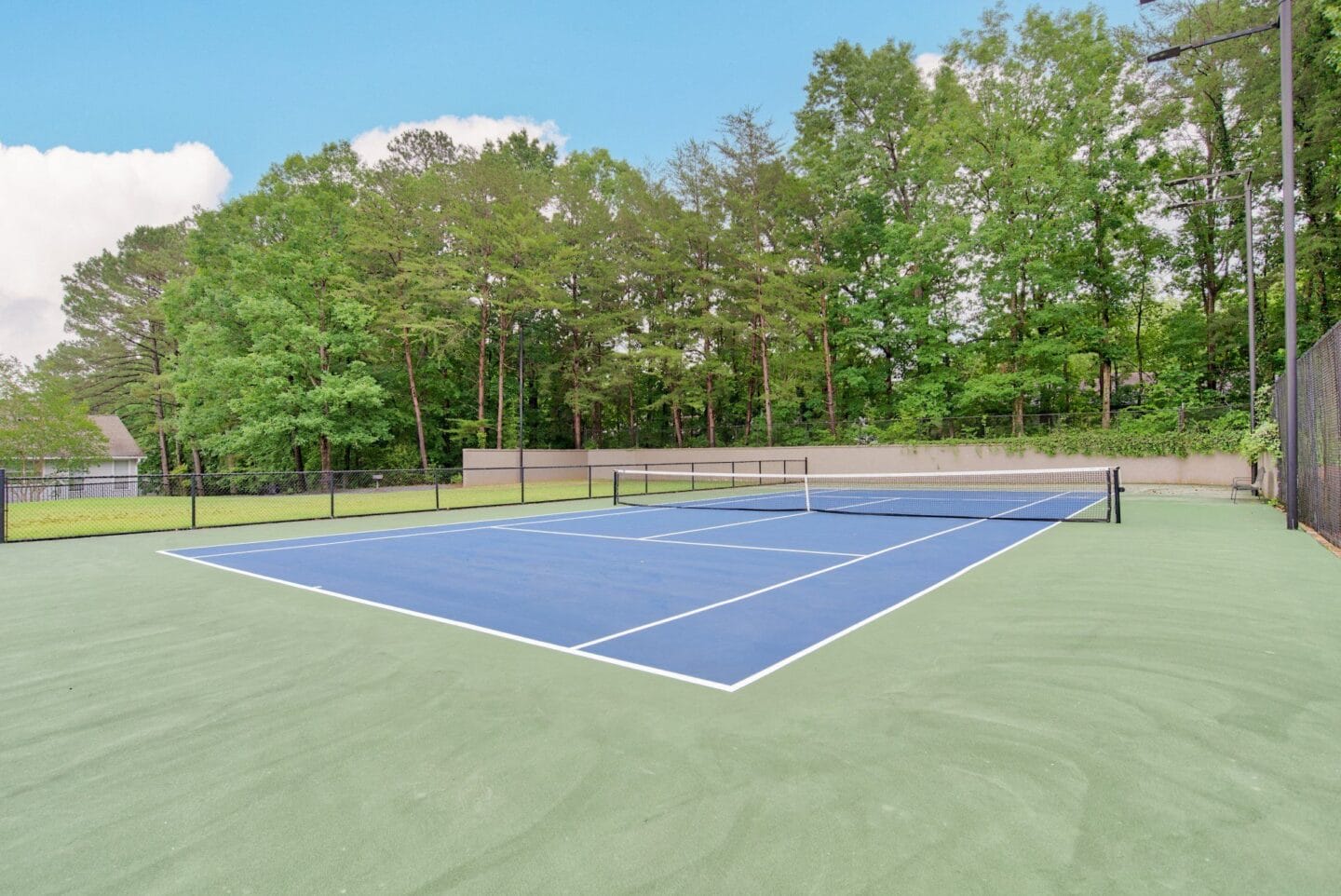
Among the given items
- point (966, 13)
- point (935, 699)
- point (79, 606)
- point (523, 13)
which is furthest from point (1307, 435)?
point (966, 13)

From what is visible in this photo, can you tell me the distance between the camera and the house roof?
46.4 metres

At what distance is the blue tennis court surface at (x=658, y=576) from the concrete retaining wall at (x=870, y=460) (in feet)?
31.8

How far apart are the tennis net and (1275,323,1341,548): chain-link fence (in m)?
2.63

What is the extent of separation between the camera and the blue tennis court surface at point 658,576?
4.59 meters

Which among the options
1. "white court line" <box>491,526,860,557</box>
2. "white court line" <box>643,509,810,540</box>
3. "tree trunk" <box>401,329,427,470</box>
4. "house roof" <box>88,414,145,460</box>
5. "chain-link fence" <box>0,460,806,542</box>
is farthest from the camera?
"house roof" <box>88,414,145,460</box>

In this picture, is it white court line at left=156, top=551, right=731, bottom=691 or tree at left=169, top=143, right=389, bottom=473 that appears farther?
tree at left=169, top=143, right=389, bottom=473

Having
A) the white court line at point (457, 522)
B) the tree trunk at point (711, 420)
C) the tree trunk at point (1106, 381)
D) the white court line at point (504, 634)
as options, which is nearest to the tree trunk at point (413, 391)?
the tree trunk at point (711, 420)

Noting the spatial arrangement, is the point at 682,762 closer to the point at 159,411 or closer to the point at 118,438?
the point at 159,411

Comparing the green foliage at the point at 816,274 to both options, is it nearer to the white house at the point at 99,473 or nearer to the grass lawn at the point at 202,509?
the white house at the point at 99,473

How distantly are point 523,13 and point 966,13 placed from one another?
70.7 ft

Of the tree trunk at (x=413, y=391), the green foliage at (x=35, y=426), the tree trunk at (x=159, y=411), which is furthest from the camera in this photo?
the tree trunk at (x=159, y=411)

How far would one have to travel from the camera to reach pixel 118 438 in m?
47.5

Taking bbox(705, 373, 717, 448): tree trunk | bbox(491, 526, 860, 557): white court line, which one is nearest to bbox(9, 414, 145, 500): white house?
bbox(491, 526, 860, 557): white court line

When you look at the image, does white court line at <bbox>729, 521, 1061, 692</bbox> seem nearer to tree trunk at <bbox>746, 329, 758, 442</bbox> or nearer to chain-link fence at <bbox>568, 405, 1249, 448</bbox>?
chain-link fence at <bbox>568, 405, 1249, 448</bbox>
